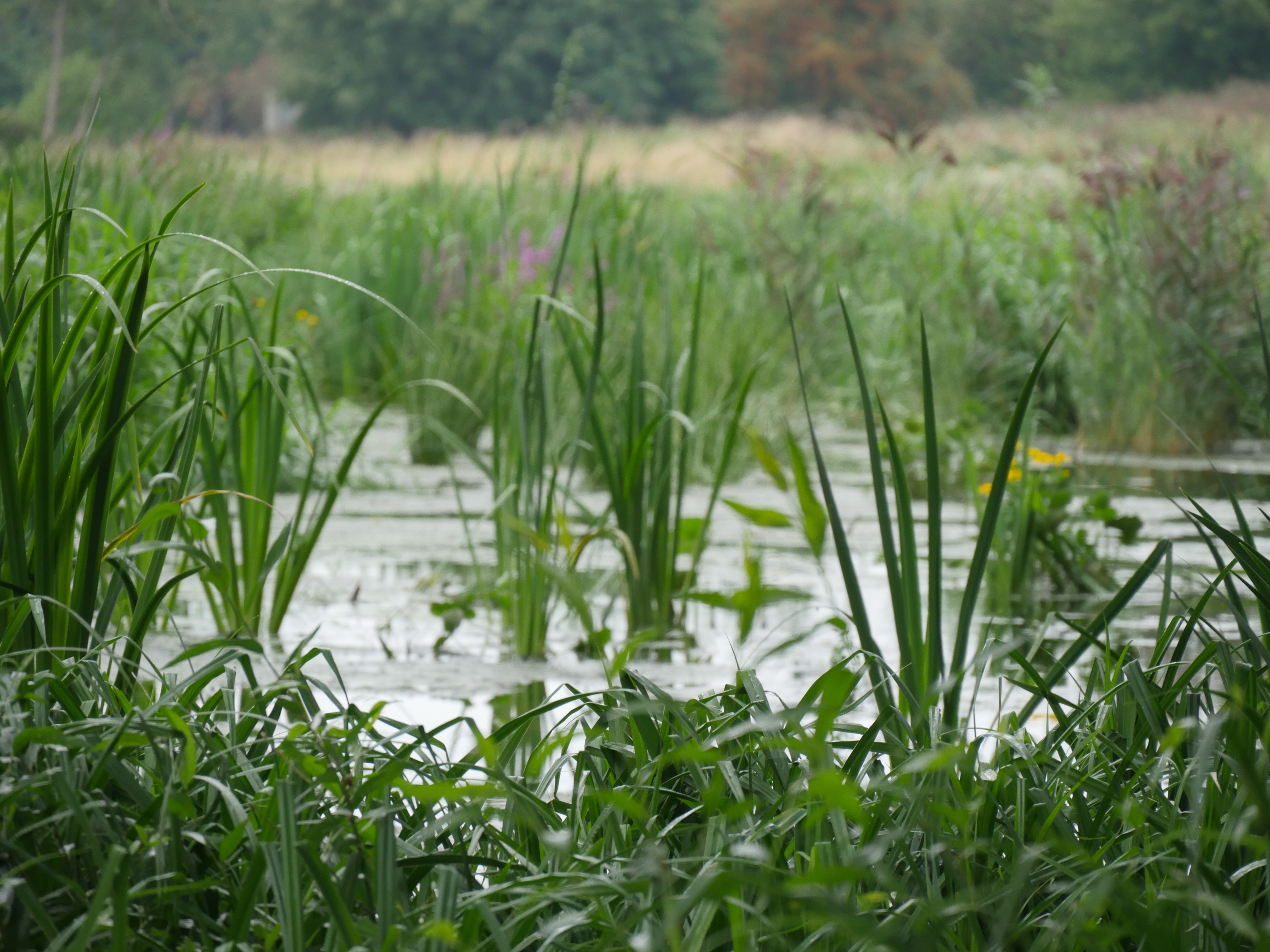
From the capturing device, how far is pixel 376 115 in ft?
118

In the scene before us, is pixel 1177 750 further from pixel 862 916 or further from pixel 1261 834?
pixel 862 916

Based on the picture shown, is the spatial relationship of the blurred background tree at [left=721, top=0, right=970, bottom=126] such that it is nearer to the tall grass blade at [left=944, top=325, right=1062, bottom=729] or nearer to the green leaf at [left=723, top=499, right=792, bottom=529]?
the green leaf at [left=723, top=499, right=792, bottom=529]

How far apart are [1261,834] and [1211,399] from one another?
4429 millimetres

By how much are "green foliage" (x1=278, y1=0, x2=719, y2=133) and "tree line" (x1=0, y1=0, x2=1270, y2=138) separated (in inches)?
2.1

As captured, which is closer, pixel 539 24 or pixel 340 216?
pixel 340 216

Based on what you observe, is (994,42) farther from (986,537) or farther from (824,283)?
(986,537)

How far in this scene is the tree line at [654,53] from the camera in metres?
31.0

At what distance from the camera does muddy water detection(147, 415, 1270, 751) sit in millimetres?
2432

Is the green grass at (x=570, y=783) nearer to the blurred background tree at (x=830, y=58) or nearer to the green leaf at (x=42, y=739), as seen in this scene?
the green leaf at (x=42, y=739)

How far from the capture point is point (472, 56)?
35281 millimetres

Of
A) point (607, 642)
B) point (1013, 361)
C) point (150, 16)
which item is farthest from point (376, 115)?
point (607, 642)

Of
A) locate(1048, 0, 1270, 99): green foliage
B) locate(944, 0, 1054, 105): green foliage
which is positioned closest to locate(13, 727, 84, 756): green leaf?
locate(1048, 0, 1270, 99): green foliage

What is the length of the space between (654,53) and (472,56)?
505 centimetres

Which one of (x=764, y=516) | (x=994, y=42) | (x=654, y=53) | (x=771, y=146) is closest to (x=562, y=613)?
(x=764, y=516)
